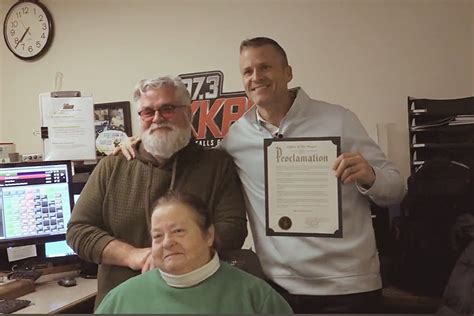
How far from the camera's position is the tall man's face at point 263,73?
4.04ft

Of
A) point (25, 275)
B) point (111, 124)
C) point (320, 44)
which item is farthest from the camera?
point (111, 124)

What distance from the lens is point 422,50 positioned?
238 centimetres

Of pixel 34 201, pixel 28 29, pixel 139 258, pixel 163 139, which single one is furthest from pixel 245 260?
pixel 28 29

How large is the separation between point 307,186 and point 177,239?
11.1 inches

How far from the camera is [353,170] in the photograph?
1.07 metres

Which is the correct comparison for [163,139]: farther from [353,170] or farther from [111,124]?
[111,124]

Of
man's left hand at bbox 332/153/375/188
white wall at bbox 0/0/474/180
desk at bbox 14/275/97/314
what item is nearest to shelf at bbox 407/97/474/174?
white wall at bbox 0/0/474/180

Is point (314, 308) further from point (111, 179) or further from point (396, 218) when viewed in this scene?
point (396, 218)

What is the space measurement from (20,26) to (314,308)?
2384 millimetres

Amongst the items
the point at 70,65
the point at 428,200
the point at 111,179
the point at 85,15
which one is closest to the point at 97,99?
the point at 70,65

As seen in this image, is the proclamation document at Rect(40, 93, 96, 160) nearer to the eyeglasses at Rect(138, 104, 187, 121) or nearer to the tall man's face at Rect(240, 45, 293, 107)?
the eyeglasses at Rect(138, 104, 187, 121)

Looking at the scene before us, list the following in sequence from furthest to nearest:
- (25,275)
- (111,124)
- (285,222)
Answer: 1. (111,124)
2. (25,275)
3. (285,222)

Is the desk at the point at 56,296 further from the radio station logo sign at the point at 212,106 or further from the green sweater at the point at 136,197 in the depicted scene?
the radio station logo sign at the point at 212,106

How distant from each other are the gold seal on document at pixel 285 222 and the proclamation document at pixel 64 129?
1.27m
